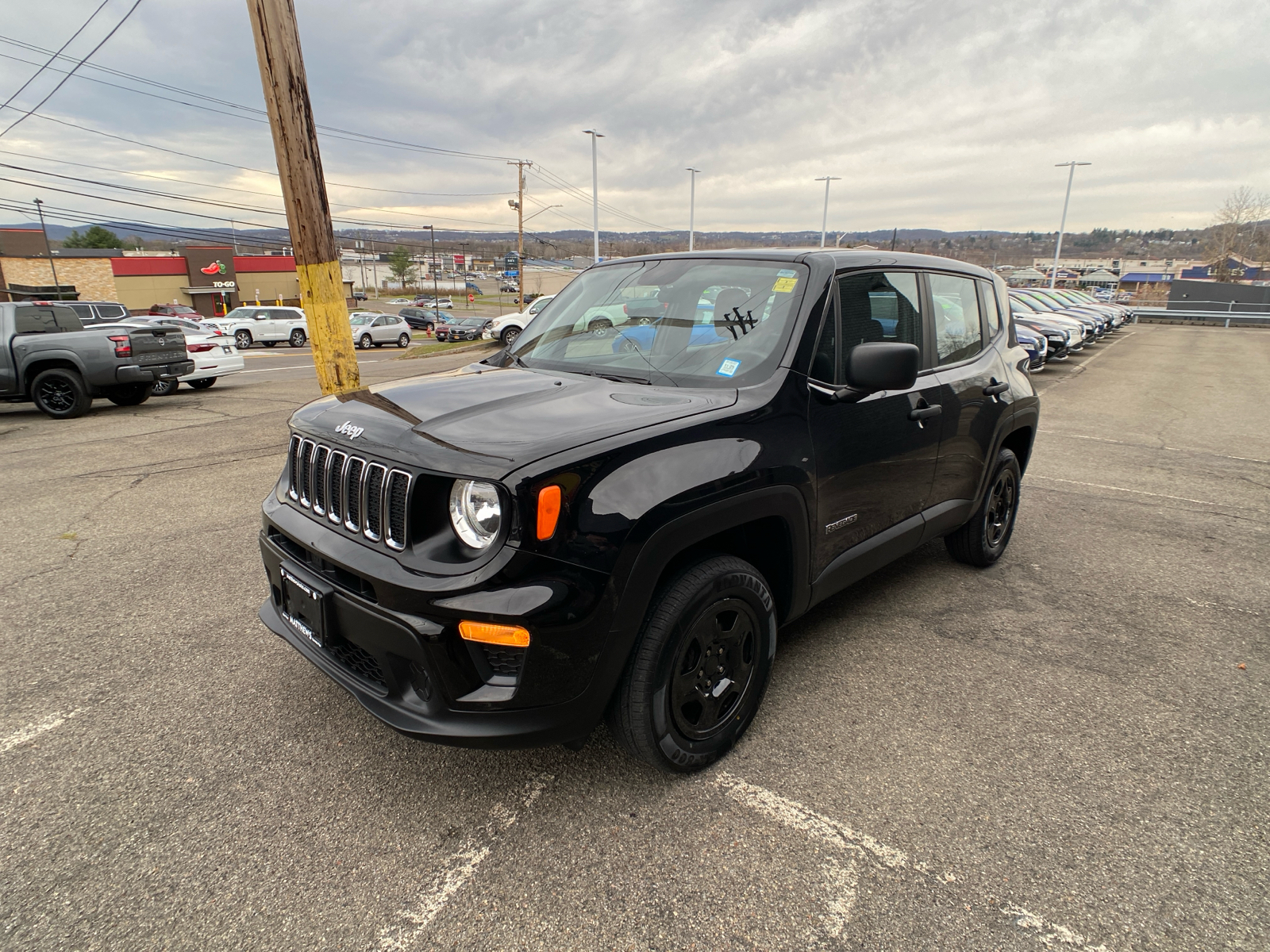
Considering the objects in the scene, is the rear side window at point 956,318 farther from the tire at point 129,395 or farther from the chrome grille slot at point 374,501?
the tire at point 129,395

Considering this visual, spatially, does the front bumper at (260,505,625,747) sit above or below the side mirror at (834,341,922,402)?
below

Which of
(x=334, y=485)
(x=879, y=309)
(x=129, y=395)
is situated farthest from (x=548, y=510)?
(x=129, y=395)

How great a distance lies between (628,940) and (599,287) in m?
2.81

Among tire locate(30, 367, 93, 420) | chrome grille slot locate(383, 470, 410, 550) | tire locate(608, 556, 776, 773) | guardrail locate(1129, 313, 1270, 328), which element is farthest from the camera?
guardrail locate(1129, 313, 1270, 328)

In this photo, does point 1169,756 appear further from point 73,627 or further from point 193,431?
point 193,431

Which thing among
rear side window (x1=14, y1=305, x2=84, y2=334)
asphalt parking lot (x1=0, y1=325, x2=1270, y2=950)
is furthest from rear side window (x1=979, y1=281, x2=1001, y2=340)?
rear side window (x1=14, y1=305, x2=84, y2=334)

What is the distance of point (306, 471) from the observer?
2506 millimetres

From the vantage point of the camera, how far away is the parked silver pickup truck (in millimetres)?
9414

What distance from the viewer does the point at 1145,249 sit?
101 m

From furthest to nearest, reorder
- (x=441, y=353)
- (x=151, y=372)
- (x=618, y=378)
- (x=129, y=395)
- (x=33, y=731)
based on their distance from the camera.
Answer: (x=441, y=353) → (x=129, y=395) → (x=151, y=372) → (x=618, y=378) → (x=33, y=731)

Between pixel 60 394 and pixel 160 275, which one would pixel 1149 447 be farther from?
pixel 160 275

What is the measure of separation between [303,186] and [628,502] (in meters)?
5.79

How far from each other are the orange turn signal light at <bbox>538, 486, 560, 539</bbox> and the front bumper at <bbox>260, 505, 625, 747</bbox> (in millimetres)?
76

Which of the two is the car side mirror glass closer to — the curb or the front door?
the front door
